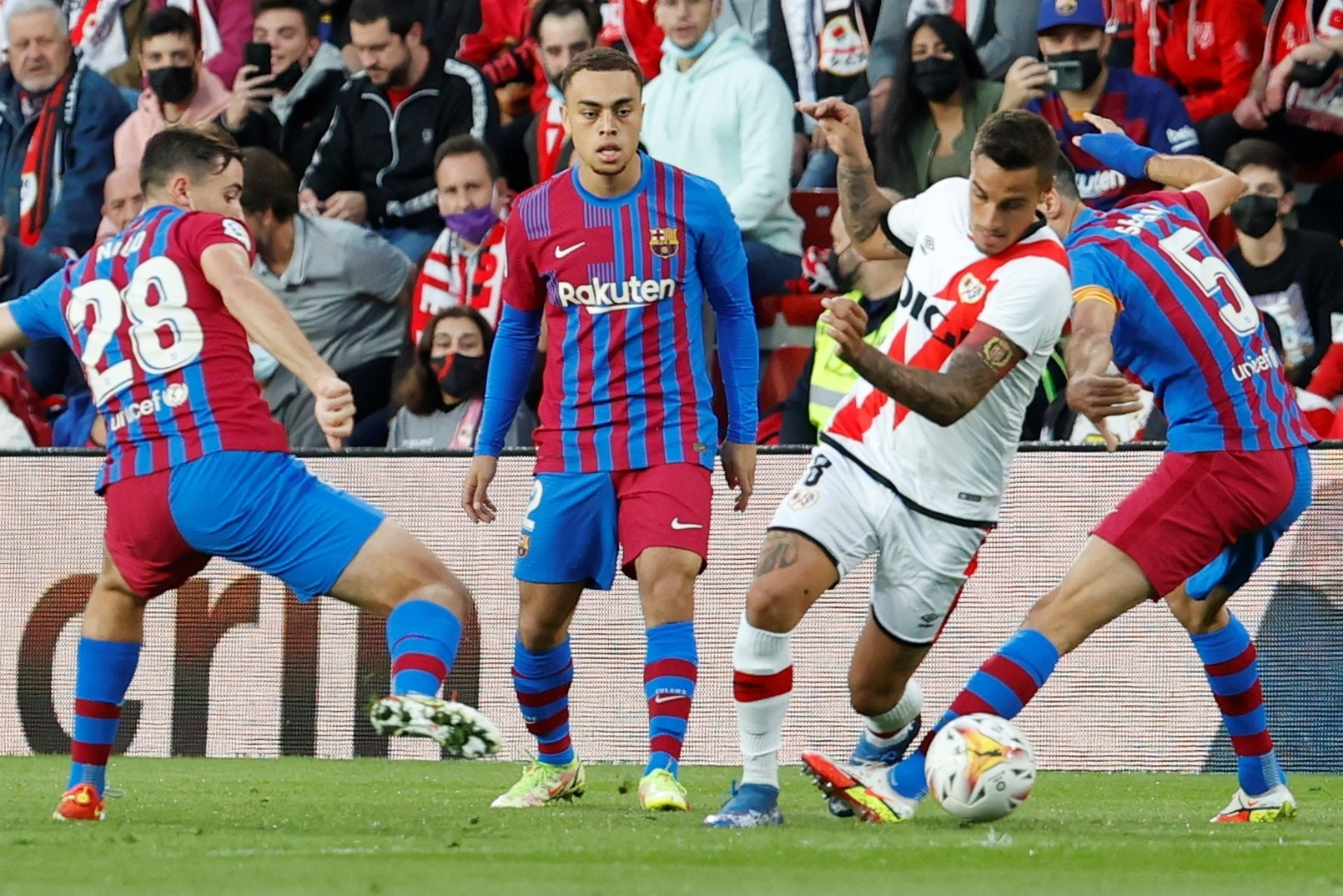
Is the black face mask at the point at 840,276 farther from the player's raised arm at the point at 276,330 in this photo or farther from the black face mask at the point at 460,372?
the player's raised arm at the point at 276,330

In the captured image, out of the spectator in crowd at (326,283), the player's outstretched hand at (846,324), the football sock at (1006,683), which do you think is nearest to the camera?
the player's outstretched hand at (846,324)

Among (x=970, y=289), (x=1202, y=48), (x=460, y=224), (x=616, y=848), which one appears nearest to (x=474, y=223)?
(x=460, y=224)

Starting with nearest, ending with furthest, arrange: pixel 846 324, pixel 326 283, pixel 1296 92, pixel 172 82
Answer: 1. pixel 846 324
2. pixel 1296 92
3. pixel 326 283
4. pixel 172 82

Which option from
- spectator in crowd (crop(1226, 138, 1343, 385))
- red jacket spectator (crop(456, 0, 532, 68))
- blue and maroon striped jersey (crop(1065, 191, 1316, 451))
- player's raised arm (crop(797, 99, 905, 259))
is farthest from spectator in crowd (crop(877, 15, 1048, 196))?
blue and maroon striped jersey (crop(1065, 191, 1316, 451))

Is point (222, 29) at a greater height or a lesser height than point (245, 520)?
greater

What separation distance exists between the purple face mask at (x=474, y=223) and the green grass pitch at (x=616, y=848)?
421 cm

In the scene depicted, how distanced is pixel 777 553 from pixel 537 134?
592 cm

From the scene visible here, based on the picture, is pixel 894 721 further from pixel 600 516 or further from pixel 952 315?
pixel 952 315

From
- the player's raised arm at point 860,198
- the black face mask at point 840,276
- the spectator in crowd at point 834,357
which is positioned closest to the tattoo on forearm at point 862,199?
the player's raised arm at point 860,198

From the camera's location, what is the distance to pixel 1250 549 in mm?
6398

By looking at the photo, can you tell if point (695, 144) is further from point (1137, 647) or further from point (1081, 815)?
point (1081, 815)

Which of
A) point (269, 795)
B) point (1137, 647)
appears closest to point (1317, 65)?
point (1137, 647)

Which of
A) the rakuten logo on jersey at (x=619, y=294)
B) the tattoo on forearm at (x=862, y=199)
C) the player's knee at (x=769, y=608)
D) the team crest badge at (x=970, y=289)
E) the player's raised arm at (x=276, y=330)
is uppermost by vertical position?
the tattoo on forearm at (x=862, y=199)

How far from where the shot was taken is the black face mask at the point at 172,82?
12164 mm
